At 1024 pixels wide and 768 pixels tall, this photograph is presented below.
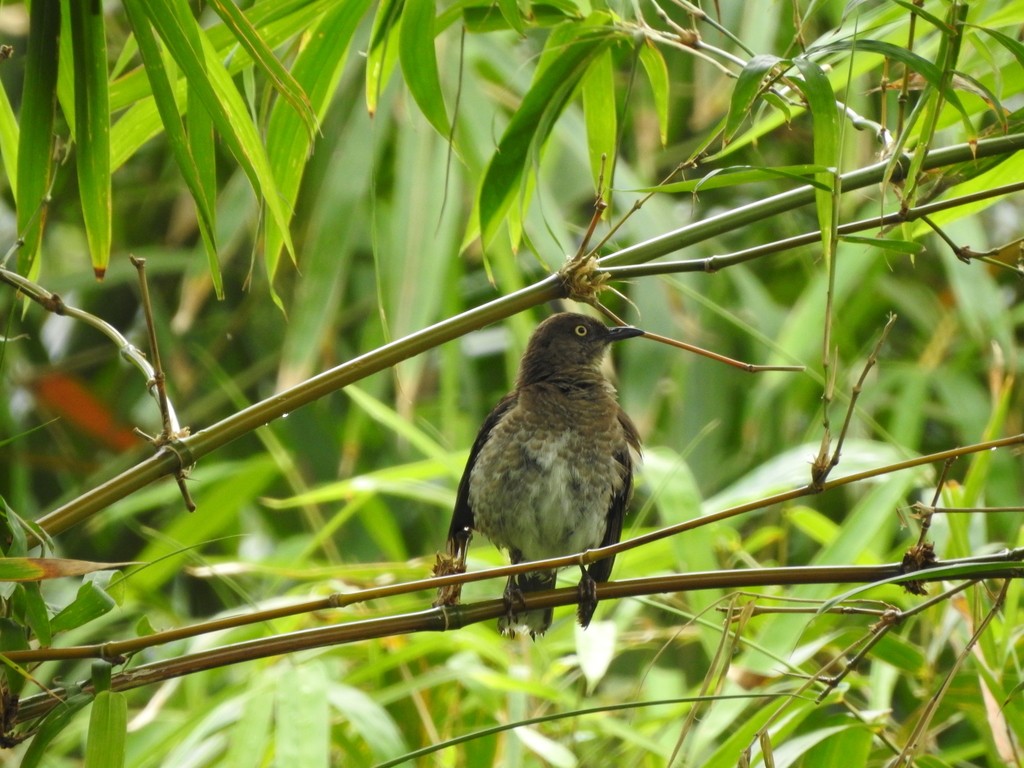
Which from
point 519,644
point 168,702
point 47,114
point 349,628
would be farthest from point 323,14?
point 168,702

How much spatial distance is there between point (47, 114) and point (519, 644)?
8.31 ft

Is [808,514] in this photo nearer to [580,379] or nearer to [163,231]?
[580,379]

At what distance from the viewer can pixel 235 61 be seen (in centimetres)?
209

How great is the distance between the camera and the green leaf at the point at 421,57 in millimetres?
1961

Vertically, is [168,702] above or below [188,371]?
below

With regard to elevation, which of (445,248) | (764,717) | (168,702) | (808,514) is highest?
(445,248)

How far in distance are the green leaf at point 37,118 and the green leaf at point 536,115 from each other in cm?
69

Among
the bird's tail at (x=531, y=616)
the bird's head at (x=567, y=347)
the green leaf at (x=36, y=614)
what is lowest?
the bird's tail at (x=531, y=616)

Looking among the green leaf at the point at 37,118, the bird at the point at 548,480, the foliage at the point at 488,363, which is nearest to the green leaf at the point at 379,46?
the foliage at the point at 488,363

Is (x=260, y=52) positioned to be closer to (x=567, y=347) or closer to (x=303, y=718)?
(x=303, y=718)

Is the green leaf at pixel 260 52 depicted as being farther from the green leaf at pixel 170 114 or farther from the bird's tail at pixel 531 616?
the bird's tail at pixel 531 616

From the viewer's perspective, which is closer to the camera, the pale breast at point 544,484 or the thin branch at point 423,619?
the thin branch at point 423,619

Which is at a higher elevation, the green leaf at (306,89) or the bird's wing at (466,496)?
the green leaf at (306,89)

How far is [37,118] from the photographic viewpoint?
1704 millimetres
